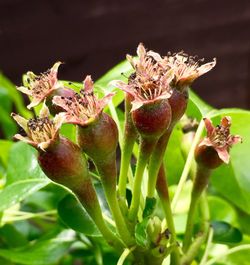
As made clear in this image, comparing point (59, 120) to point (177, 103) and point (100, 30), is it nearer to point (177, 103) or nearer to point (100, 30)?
point (177, 103)

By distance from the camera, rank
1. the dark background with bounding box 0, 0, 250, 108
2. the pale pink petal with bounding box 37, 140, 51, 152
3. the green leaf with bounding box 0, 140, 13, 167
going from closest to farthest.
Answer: the pale pink petal with bounding box 37, 140, 51, 152 < the green leaf with bounding box 0, 140, 13, 167 < the dark background with bounding box 0, 0, 250, 108

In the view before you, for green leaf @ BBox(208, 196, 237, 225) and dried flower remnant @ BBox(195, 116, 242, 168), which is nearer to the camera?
dried flower remnant @ BBox(195, 116, 242, 168)

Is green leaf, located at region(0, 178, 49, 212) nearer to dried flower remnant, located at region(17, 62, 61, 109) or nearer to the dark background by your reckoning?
dried flower remnant, located at region(17, 62, 61, 109)

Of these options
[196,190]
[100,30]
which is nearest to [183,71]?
[196,190]

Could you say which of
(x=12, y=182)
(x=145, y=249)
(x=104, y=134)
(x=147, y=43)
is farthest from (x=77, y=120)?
(x=147, y=43)

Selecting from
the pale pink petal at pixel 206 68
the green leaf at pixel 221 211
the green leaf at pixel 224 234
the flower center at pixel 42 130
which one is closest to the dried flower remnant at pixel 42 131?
the flower center at pixel 42 130

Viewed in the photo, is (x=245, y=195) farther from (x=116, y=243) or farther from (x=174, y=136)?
(x=116, y=243)

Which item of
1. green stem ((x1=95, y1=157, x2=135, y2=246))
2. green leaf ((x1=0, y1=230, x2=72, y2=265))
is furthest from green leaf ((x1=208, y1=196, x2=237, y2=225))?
green stem ((x1=95, y1=157, x2=135, y2=246))
